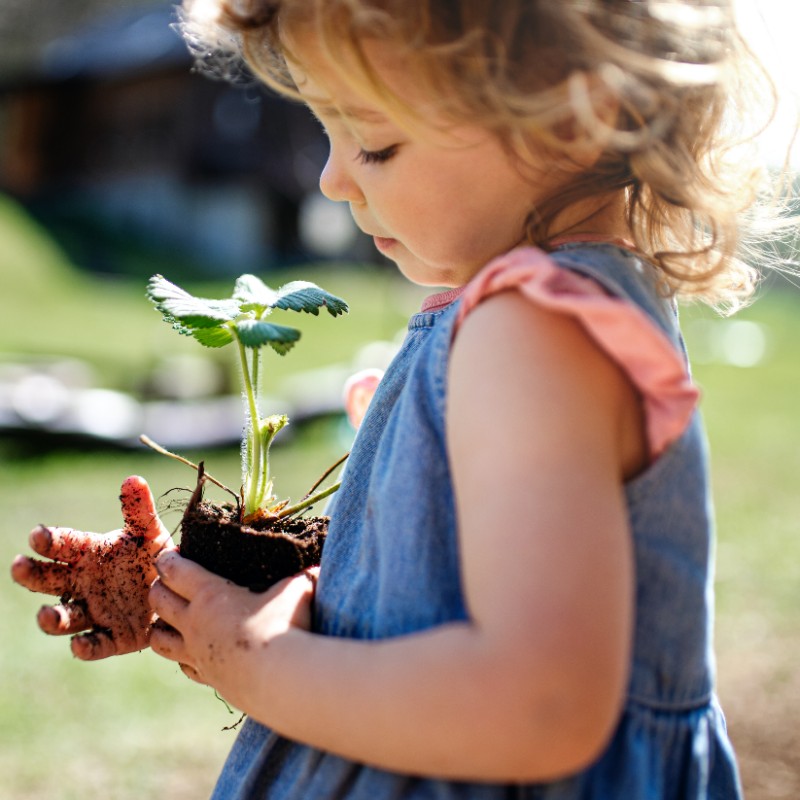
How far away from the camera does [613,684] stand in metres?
1.04

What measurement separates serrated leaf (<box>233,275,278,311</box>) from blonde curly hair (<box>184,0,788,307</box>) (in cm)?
28

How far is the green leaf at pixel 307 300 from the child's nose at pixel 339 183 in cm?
13

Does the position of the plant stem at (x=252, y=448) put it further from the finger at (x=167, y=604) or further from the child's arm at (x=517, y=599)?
the child's arm at (x=517, y=599)

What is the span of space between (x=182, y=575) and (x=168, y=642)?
11cm

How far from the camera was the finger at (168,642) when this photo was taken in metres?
1.42

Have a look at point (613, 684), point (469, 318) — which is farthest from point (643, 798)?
point (469, 318)

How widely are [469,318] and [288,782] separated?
2.10ft

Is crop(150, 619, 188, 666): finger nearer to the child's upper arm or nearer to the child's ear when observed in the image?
the child's upper arm

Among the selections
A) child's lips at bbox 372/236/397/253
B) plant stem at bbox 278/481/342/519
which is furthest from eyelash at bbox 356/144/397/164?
plant stem at bbox 278/481/342/519

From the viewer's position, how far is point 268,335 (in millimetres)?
1266

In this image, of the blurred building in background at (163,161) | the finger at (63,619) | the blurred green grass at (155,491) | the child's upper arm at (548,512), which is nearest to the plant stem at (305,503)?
the finger at (63,619)

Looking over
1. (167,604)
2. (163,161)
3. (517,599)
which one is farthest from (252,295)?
(163,161)

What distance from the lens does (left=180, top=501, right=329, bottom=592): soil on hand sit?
1394mm

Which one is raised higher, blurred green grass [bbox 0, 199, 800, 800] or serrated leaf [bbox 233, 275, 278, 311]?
serrated leaf [bbox 233, 275, 278, 311]
